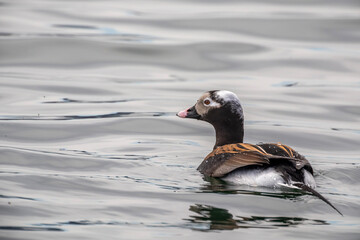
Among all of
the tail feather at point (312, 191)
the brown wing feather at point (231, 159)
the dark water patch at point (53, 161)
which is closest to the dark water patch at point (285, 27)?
the dark water patch at point (53, 161)

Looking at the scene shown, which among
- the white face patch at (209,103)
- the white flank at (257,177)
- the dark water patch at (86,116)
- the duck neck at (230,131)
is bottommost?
the dark water patch at (86,116)

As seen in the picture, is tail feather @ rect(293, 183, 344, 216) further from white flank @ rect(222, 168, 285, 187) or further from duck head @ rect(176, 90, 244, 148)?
duck head @ rect(176, 90, 244, 148)

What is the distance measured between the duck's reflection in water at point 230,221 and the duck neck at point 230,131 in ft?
6.90

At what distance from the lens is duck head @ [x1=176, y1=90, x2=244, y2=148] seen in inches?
372

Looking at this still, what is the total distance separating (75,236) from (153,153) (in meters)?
3.58

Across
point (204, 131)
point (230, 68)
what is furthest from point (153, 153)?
point (230, 68)

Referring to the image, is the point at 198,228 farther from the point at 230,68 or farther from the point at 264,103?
the point at 230,68

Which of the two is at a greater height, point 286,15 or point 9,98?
point 286,15

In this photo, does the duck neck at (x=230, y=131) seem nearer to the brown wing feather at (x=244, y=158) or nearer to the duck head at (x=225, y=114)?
the duck head at (x=225, y=114)

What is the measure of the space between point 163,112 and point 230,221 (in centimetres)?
585

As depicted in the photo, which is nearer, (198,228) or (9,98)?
→ (198,228)

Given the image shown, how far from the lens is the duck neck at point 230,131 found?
949 centimetres

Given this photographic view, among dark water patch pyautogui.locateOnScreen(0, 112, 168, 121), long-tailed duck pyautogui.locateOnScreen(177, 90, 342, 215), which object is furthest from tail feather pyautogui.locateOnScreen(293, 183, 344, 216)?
dark water patch pyautogui.locateOnScreen(0, 112, 168, 121)

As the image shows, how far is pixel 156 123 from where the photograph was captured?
12.2m
